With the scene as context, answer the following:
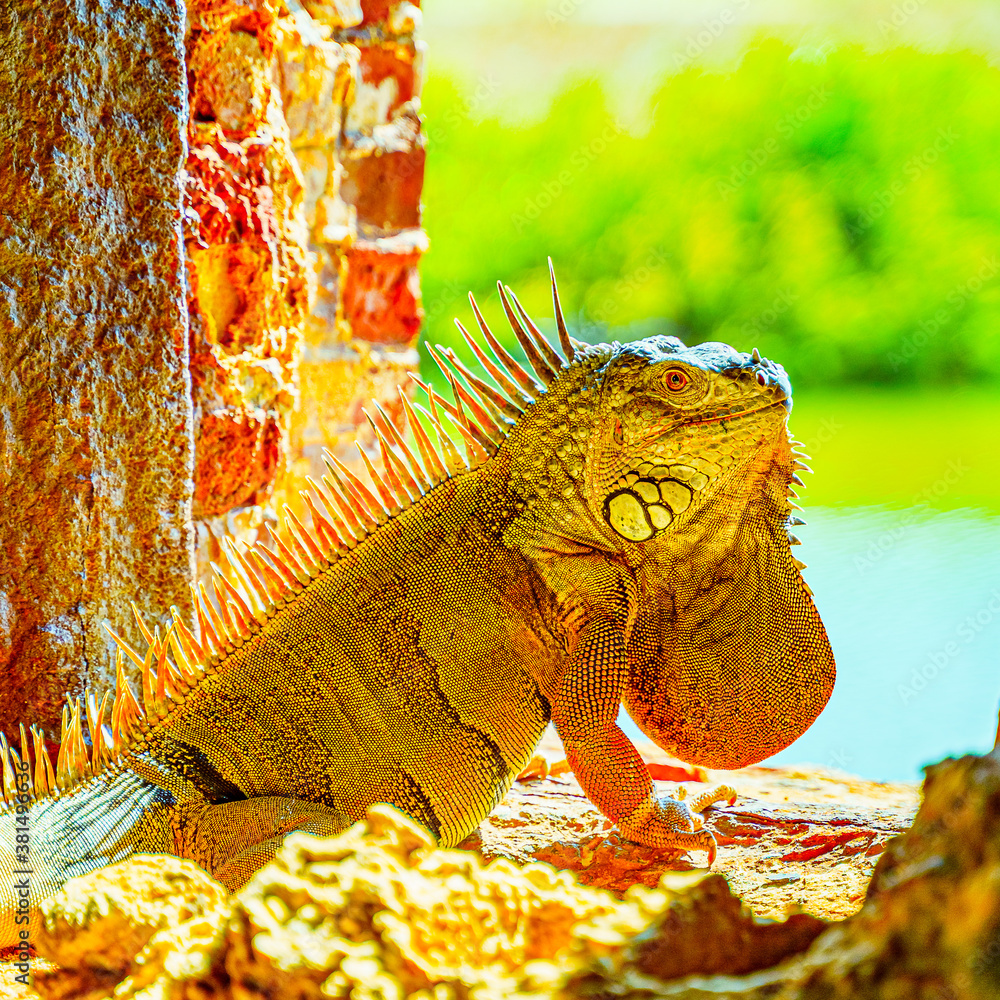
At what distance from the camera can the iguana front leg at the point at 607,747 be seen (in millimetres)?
1791

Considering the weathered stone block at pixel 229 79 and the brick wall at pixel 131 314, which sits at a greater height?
the weathered stone block at pixel 229 79

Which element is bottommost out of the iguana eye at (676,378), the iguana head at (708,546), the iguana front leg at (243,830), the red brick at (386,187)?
the iguana front leg at (243,830)

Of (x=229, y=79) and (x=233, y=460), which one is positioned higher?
(x=229, y=79)

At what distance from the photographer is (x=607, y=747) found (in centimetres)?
180

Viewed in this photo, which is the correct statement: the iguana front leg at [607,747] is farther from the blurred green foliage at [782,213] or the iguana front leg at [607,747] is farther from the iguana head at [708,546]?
the blurred green foliage at [782,213]

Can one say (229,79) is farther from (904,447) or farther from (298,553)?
(904,447)

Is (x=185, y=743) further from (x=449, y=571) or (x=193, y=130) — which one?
(x=193, y=130)

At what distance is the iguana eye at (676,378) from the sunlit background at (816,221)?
6.03ft

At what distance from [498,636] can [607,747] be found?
0.26 m

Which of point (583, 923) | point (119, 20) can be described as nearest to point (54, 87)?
point (119, 20)

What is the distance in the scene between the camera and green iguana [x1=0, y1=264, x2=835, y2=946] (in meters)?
1.75

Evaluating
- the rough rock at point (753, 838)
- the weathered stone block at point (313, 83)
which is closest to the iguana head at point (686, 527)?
the rough rock at point (753, 838)

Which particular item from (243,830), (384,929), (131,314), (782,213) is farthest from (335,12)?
(384,929)

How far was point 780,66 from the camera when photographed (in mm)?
4422
